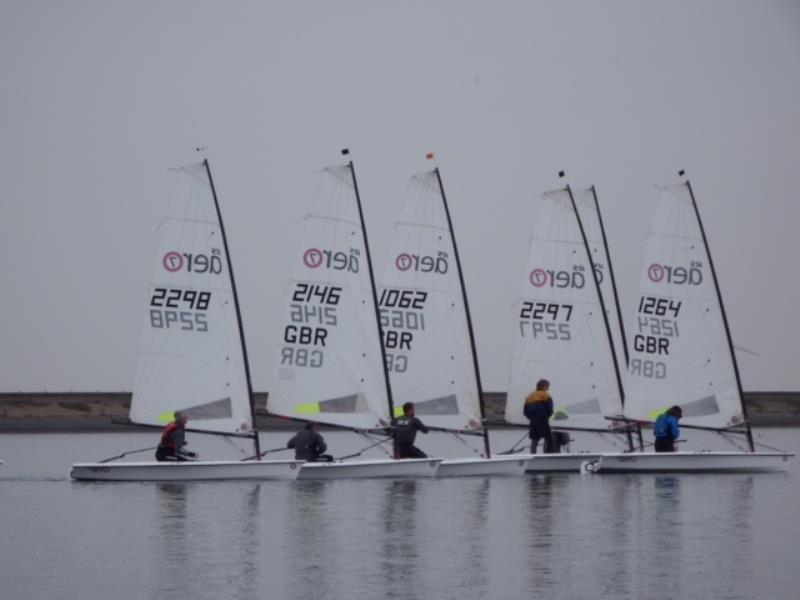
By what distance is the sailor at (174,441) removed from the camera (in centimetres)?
3212

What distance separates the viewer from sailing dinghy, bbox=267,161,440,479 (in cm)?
3484

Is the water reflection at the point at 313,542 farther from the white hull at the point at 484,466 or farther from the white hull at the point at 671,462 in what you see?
the white hull at the point at 671,462

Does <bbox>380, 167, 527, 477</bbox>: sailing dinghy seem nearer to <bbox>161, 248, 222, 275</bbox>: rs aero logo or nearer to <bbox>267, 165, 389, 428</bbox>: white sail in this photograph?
<bbox>267, 165, 389, 428</bbox>: white sail

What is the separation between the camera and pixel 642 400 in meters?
37.7

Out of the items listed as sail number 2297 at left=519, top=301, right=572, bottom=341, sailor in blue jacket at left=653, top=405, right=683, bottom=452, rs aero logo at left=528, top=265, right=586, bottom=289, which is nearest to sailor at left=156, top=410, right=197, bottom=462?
sail number 2297 at left=519, top=301, right=572, bottom=341

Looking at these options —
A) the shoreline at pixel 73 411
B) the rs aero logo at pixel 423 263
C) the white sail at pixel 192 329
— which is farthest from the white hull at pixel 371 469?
the shoreline at pixel 73 411

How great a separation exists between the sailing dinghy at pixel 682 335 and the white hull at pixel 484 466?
3981 millimetres

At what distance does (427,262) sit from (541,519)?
1174cm

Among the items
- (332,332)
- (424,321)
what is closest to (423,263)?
(424,321)

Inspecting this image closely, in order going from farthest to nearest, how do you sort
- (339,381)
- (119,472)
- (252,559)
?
(339,381) → (119,472) → (252,559)

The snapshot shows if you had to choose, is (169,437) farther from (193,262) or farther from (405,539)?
(405,539)

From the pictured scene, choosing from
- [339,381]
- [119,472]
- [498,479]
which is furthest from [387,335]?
[119,472]

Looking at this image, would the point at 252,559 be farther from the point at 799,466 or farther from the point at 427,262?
the point at 799,466

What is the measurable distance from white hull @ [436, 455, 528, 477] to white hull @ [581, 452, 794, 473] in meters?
1.46
